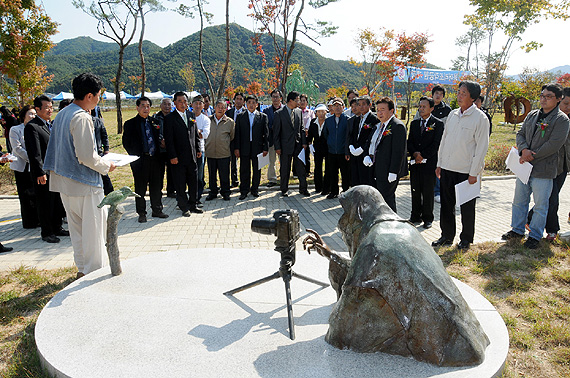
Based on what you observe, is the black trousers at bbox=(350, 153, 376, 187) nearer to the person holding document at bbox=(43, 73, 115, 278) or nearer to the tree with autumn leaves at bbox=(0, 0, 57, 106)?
the person holding document at bbox=(43, 73, 115, 278)

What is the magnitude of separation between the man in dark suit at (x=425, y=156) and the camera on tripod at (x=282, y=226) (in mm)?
4067

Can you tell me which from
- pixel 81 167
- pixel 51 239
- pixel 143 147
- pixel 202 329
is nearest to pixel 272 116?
pixel 143 147

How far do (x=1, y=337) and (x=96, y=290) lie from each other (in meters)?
0.82

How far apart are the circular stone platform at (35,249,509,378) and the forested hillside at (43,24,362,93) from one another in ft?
218

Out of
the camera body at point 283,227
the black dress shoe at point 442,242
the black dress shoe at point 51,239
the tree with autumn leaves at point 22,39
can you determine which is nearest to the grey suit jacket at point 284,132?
the black dress shoe at point 442,242

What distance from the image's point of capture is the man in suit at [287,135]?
27.0 feet

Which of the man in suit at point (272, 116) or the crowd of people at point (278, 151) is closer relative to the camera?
the crowd of people at point (278, 151)

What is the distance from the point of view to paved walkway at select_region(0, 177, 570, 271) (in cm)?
534

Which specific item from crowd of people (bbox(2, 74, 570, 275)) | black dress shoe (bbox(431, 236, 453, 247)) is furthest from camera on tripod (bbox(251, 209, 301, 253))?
black dress shoe (bbox(431, 236, 453, 247))

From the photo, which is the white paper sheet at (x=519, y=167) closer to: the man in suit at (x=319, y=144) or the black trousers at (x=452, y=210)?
the black trousers at (x=452, y=210)

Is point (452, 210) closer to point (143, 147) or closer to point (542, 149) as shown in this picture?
point (542, 149)

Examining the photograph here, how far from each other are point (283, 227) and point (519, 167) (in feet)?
13.5

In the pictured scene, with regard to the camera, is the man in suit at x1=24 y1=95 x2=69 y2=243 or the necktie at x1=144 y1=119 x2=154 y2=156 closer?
the man in suit at x1=24 y1=95 x2=69 y2=243

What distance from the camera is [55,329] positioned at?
291 centimetres
